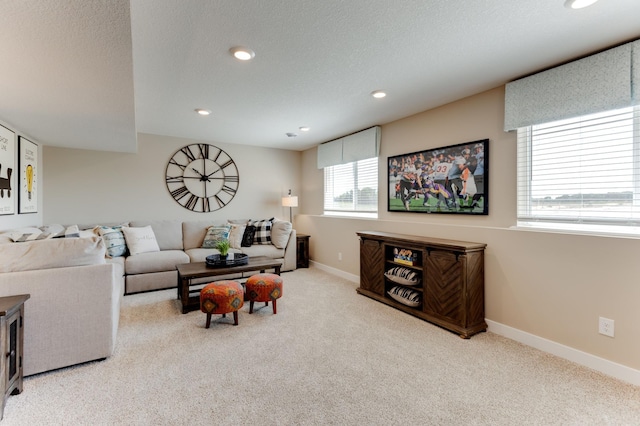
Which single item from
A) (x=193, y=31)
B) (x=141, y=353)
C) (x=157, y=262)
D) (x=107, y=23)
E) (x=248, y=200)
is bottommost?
(x=141, y=353)

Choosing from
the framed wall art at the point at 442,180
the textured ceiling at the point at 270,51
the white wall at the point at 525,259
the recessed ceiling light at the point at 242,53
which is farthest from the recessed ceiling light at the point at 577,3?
the recessed ceiling light at the point at 242,53

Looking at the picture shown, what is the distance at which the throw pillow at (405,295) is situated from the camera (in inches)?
125

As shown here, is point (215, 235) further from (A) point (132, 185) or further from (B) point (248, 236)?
(A) point (132, 185)

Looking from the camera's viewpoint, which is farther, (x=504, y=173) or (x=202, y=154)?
(x=202, y=154)

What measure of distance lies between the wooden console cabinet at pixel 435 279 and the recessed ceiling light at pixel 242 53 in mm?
2275

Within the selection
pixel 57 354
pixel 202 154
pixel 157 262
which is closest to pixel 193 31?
pixel 57 354

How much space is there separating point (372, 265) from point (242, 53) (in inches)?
105

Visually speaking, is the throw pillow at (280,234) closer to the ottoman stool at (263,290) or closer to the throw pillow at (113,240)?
the ottoman stool at (263,290)

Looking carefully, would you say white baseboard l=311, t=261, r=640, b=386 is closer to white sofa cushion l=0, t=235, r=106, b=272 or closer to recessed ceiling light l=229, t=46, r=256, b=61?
recessed ceiling light l=229, t=46, r=256, b=61

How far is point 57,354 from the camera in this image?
6.83 ft

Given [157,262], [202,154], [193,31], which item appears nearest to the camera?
[193,31]

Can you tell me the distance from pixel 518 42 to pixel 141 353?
3577 mm

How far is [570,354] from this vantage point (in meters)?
2.33

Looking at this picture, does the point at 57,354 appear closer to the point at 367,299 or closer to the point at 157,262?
the point at 157,262
